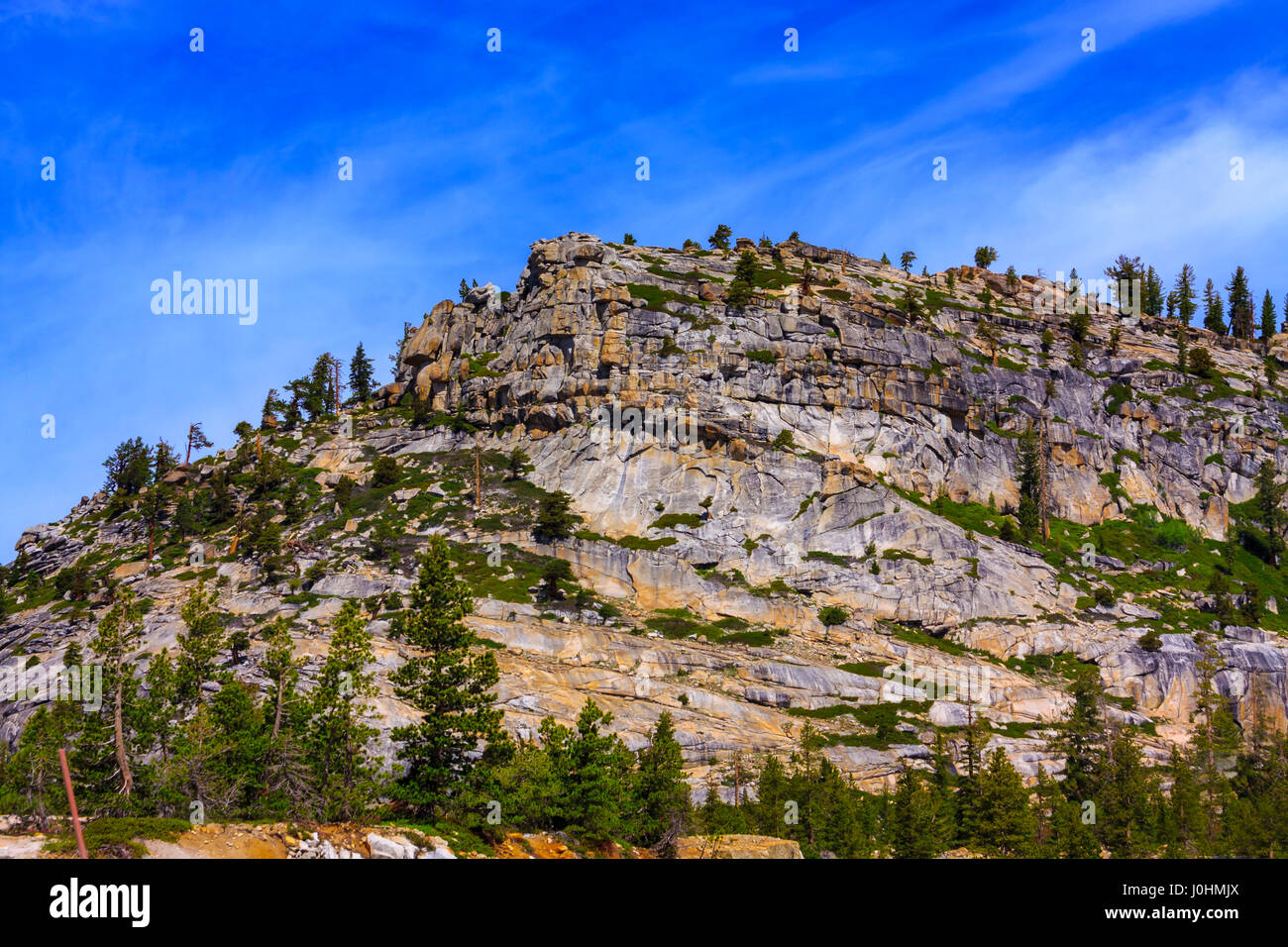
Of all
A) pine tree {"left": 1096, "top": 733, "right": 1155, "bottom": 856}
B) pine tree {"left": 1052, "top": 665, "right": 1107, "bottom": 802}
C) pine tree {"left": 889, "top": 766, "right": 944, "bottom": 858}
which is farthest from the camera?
pine tree {"left": 1052, "top": 665, "right": 1107, "bottom": 802}

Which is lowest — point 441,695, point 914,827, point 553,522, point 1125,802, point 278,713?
point 1125,802

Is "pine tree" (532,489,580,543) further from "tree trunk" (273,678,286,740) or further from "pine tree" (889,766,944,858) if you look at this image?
"tree trunk" (273,678,286,740)

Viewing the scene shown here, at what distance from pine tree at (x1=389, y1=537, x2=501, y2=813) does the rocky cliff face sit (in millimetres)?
23859

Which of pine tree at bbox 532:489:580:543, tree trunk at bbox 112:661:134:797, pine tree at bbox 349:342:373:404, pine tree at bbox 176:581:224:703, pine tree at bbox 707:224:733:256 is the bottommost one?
tree trunk at bbox 112:661:134:797

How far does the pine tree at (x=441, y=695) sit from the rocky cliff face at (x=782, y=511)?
2386 cm

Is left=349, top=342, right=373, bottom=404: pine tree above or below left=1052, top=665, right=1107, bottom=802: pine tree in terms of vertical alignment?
above

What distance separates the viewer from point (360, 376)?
159 m

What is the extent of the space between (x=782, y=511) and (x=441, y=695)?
71108mm

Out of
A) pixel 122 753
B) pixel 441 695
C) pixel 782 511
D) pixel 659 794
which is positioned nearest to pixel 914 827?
pixel 659 794

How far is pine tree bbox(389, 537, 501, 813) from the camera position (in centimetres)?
4219

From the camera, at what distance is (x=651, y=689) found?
263 feet

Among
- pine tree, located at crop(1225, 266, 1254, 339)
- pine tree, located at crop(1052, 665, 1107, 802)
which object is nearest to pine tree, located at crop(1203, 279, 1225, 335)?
pine tree, located at crop(1225, 266, 1254, 339)

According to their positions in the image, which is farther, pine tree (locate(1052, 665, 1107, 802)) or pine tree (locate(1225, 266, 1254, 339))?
pine tree (locate(1225, 266, 1254, 339))

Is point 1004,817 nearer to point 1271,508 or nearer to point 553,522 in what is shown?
point 553,522
